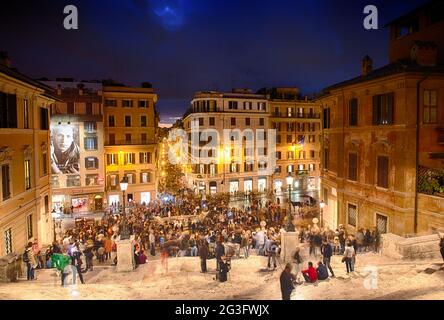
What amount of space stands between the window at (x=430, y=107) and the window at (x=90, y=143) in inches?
1297

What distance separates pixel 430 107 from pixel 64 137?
3332cm

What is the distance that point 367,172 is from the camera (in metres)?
19.5

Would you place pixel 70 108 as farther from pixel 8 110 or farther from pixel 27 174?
pixel 8 110

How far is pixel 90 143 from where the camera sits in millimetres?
38656

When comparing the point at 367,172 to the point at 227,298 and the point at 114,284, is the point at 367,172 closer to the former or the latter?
the point at 227,298

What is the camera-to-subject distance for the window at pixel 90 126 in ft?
126

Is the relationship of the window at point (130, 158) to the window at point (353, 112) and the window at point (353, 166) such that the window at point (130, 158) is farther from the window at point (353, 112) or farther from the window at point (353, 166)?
the window at point (353, 112)

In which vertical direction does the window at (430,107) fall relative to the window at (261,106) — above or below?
below

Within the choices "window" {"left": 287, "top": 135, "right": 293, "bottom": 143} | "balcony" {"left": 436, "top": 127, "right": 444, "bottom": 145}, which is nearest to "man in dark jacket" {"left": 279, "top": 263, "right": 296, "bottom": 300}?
"balcony" {"left": 436, "top": 127, "right": 444, "bottom": 145}

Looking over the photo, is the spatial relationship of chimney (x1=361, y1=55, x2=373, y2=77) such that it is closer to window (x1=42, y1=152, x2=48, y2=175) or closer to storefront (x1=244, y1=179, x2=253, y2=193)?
window (x1=42, y1=152, x2=48, y2=175)

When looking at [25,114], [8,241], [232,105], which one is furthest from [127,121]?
[8,241]

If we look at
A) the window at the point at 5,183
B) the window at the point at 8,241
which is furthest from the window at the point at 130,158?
the window at the point at 8,241

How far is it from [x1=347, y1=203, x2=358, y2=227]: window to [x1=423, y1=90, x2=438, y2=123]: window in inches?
265
